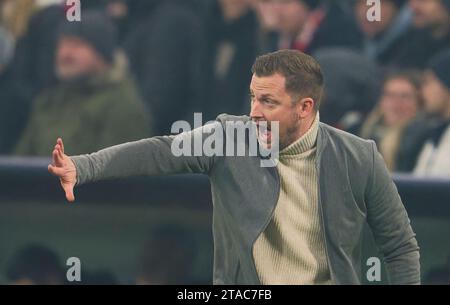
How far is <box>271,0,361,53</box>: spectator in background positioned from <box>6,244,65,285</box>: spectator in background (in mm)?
2336

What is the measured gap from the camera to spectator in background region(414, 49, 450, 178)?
317 inches

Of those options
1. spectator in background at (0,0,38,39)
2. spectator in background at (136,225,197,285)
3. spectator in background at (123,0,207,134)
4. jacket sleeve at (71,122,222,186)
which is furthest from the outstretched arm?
spectator in background at (0,0,38,39)

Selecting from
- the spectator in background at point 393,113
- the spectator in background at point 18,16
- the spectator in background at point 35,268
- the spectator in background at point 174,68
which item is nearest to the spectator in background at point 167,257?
the spectator in background at point 35,268

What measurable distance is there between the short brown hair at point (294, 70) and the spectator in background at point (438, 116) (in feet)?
7.81

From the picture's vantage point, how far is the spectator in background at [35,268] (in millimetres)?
7734

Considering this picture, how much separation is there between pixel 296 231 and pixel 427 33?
3858mm

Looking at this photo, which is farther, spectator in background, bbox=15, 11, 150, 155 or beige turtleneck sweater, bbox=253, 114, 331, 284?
spectator in background, bbox=15, 11, 150, 155

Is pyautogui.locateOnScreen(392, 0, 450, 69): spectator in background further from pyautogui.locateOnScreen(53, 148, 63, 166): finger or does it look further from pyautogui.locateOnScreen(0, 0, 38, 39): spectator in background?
pyautogui.locateOnScreen(53, 148, 63, 166): finger

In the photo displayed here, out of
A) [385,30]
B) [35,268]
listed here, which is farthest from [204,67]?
[35,268]

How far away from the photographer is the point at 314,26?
9.21 meters

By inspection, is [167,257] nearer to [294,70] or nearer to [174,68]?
[174,68]

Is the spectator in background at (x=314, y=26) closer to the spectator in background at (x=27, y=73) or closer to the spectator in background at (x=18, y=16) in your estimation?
the spectator in background at (x=27, y=73)

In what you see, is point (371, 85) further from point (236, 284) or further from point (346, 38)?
point (236, 284)
